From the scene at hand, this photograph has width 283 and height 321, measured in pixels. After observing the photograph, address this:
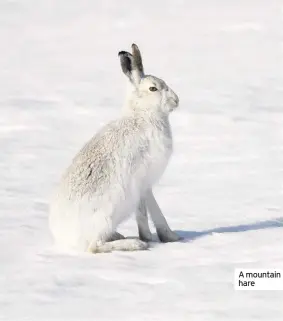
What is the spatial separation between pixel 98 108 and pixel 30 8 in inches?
281

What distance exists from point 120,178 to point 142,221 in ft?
1.24

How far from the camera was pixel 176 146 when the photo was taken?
962 centimetres

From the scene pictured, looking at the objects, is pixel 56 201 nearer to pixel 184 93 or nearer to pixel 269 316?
pixel 269 316

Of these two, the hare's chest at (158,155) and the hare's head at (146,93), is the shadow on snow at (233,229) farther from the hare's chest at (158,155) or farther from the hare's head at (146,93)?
the hare's head at (146,93)

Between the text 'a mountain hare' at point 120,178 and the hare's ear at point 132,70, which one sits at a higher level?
the hare's ear at point 132,70

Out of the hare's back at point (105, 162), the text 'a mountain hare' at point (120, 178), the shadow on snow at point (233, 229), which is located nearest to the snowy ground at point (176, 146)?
the shadow on snow at point (233, 229)

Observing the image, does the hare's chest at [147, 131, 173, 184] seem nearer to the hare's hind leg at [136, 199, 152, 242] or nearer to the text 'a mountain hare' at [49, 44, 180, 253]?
the text 'a mountain hare' at [49, 44, 180, 253]

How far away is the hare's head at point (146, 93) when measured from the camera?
6086 millimetres

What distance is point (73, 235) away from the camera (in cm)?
562

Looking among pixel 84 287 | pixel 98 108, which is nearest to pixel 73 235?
pixel 84 287

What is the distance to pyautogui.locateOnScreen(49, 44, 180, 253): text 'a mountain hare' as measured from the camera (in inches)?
221

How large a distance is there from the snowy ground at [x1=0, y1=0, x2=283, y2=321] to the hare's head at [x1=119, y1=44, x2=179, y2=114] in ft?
2.78

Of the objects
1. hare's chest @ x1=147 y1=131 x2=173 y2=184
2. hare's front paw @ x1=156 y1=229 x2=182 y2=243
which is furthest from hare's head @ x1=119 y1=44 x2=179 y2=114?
hare's front paw @ x1=156 y1=229 x2=182 y2=243

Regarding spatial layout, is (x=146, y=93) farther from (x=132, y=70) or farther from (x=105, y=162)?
(x=105, y=162)
